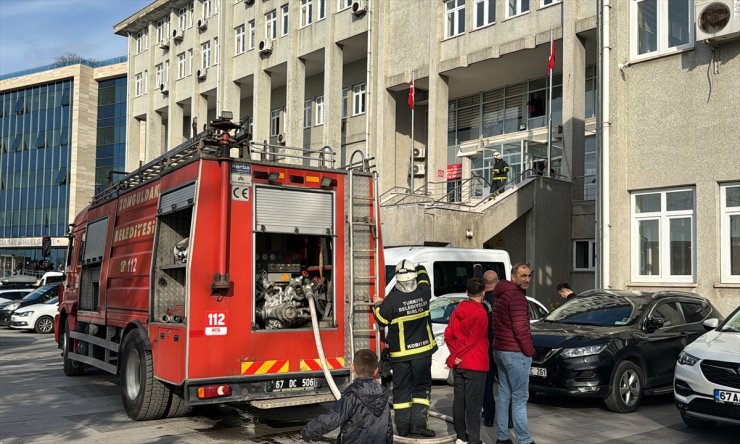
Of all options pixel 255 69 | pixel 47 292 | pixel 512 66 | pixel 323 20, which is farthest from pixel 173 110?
pixel 512 66

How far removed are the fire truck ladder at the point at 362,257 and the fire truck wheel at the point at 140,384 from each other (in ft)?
7.56

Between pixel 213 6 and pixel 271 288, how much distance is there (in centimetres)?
3839

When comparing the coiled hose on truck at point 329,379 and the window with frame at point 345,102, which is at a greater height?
the window with frame at point 345,102

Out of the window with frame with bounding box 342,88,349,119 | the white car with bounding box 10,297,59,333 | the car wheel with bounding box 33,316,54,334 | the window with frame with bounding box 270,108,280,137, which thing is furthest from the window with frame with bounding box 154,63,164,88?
the car wheel with bounding box 33,316,54,334

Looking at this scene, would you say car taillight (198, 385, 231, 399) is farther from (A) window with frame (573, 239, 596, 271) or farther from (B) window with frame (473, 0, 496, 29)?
(B) window with frame (473, 0, 496, 29)

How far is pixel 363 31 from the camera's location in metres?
31.6

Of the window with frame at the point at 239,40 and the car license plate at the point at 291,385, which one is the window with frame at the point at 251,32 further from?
the car license plate at the point at 291,385

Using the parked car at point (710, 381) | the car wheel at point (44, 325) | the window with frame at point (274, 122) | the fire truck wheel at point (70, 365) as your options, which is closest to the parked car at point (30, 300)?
the car wheel at point (44, 325)

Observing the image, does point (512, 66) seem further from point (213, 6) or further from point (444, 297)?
point (213, 6)

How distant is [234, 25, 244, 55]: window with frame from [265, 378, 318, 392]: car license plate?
112 ft

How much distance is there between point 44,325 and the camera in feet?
80.4

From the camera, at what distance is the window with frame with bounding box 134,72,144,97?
51.5 metres

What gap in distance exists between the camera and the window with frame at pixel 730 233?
567 inches

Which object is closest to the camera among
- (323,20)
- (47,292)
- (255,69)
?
(47,292)
